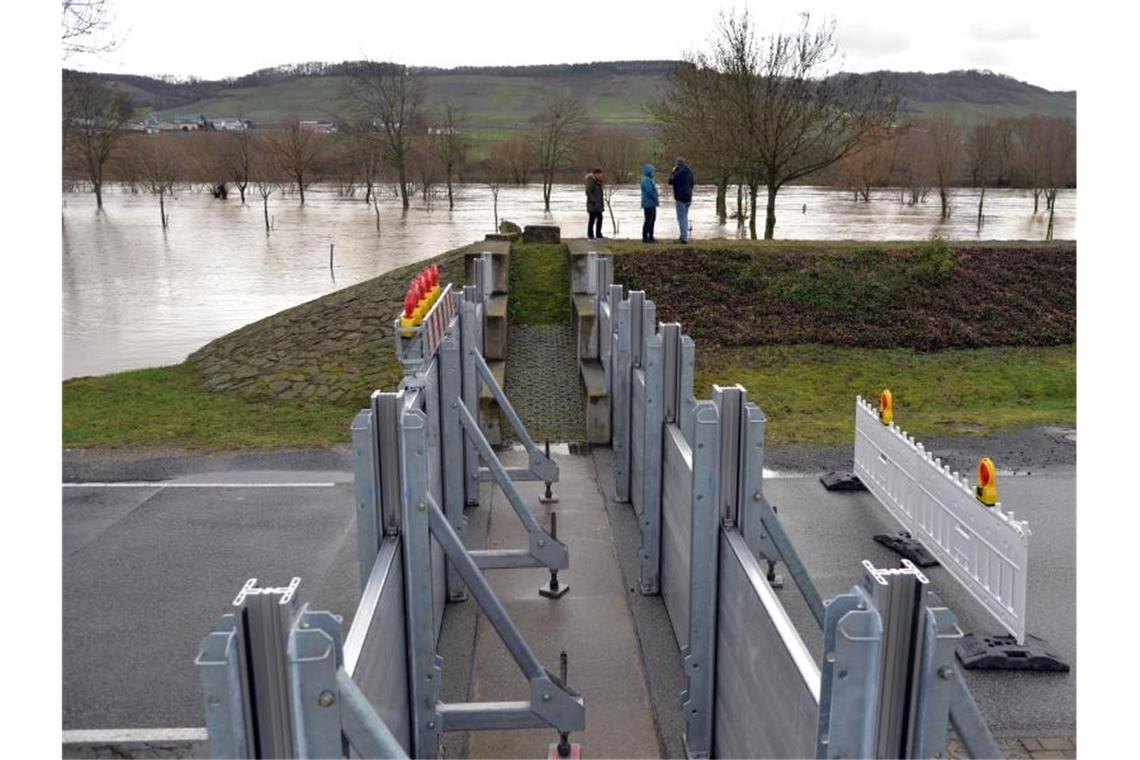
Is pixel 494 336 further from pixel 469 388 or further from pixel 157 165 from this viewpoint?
pixel 157 165

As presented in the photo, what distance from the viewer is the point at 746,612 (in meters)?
4.30

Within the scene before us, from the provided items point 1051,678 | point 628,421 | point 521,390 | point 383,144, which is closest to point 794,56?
point 521,390

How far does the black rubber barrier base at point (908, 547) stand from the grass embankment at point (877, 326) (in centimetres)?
352

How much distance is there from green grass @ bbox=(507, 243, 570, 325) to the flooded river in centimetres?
799

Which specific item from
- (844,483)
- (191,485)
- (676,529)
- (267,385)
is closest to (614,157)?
(267,385)

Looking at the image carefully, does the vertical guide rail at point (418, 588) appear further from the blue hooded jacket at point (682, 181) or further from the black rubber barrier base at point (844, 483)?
the blue hooded jacket at point (682, 181)

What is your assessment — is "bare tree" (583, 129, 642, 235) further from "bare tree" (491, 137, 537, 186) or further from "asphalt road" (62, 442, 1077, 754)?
"asphalt road" (62, 442, 1077, 754)

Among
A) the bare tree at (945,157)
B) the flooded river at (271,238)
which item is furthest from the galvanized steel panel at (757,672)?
the bare tree at (945,157)

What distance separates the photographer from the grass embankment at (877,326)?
14.6 meters

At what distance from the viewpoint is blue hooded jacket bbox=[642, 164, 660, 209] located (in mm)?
20125

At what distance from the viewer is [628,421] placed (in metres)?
9.11

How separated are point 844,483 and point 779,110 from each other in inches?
790

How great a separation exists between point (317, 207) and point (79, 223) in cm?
1746

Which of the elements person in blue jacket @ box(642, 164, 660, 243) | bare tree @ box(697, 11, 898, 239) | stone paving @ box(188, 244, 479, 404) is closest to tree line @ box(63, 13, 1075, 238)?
bare tree @ box(697, 11, 898, 239)
